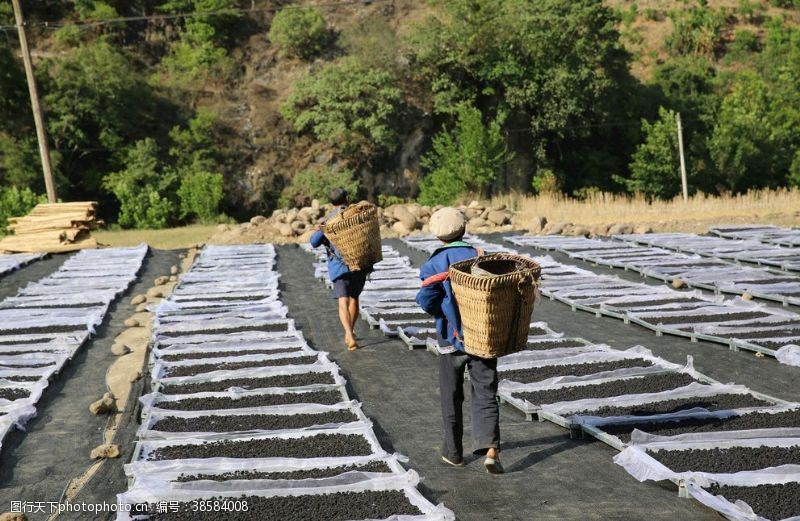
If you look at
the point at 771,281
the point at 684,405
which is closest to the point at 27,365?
the point at 684,405

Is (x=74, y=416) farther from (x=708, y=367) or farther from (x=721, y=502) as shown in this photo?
(x=708, y=367)

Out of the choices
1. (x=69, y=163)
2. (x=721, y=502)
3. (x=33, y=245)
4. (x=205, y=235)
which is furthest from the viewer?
(x=69, y=163)

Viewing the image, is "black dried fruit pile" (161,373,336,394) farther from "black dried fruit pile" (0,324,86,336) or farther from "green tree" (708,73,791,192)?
"green tree" (708,73,791,192)

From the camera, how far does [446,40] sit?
95.4ft

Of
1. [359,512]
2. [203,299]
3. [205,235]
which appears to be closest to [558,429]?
[359,512]

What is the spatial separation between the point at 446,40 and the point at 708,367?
938 inches

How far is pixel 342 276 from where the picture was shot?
7.73 metres

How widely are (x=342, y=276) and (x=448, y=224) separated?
3.13 meters

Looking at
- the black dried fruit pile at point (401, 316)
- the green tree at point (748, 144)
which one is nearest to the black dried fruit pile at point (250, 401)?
the black dried fruit pile at point (401, 316)

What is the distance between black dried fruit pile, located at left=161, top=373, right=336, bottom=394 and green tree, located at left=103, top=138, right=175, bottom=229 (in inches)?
784

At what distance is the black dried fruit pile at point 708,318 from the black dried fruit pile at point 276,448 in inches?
173

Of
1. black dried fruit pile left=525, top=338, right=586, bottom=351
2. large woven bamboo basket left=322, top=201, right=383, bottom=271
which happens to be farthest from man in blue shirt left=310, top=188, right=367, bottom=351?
black dried fruit pile left=525, top=338, right=586, bottom=351

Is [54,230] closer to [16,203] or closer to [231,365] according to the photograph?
[16,203]

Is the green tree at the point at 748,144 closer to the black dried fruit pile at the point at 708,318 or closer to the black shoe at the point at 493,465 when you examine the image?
the black dried fruit pile at the point at 708,318
